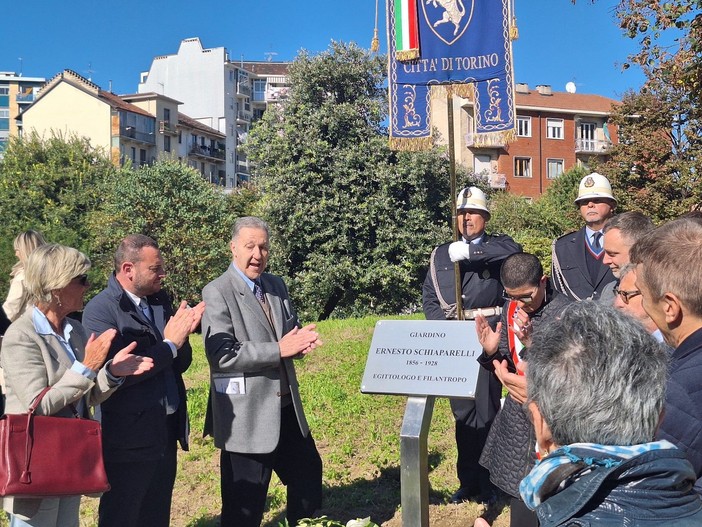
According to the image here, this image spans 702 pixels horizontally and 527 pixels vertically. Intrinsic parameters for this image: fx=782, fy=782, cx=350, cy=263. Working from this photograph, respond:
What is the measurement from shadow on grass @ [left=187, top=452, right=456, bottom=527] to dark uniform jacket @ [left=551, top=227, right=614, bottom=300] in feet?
6.16

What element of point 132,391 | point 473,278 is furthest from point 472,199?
point 132,391

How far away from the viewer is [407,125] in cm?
804

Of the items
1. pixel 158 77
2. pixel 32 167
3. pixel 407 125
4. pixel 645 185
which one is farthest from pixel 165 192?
pixel 158 77

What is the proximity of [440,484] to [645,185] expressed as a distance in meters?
23.0

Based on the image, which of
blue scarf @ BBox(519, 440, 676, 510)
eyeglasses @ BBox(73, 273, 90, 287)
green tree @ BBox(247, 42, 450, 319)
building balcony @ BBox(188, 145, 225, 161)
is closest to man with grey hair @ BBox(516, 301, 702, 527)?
blue scarf @ BBox(519, 440, 676, 510)

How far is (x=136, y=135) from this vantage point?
65.7 metres

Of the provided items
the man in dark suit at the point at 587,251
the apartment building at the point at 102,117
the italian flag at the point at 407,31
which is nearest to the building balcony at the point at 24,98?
the apartment building at the point at 102,117

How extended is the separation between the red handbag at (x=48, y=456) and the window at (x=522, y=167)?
2247 inches

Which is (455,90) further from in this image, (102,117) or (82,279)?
(102,117)

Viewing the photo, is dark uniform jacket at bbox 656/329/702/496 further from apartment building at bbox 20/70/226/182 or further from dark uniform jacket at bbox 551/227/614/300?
apartment building at bbox 20/70/226/182

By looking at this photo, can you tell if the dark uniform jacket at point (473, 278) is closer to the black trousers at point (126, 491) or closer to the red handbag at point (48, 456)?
the black trousers at point (126, 491)

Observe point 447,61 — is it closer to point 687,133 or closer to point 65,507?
point 65,507

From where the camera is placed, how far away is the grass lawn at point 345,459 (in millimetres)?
5980

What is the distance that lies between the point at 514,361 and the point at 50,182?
37685mm
